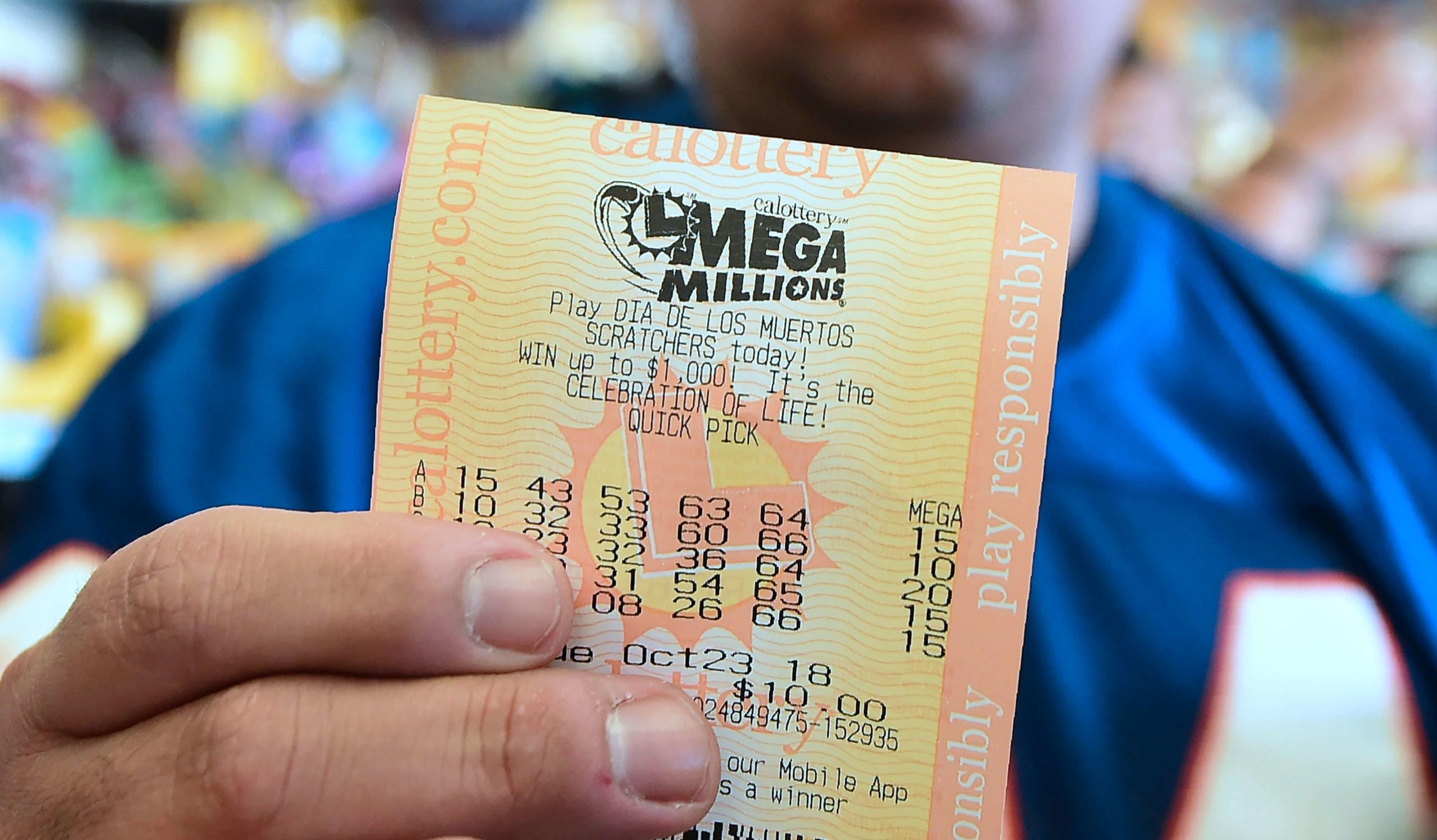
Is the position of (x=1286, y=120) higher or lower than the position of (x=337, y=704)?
higher

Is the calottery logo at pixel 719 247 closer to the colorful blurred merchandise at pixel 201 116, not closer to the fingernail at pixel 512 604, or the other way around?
the fingernail at pixel 512 604

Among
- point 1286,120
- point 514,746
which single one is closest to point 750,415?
point 514,746

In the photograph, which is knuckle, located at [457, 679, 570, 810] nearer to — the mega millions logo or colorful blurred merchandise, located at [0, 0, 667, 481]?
the mega millions logo

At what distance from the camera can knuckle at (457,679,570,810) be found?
301 millimetres

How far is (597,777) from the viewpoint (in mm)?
306

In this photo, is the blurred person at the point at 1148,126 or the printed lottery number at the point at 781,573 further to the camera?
the blurred person at the point at 1148,126

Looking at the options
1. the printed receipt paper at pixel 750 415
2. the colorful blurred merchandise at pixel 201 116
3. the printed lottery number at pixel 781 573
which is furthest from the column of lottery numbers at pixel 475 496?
the colorful blurred merchandise at pixel 201 116

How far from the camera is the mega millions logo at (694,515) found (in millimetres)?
339

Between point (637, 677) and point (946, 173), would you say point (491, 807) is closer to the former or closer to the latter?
point (637, 677)

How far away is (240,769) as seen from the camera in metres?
0.29

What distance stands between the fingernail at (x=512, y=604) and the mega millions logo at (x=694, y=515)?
0.07 ft

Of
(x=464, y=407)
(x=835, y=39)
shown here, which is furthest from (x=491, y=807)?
(x=835, y=39)

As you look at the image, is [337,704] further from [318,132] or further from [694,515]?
[318,132]

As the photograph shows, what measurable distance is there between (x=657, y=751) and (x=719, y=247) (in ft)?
0.62
